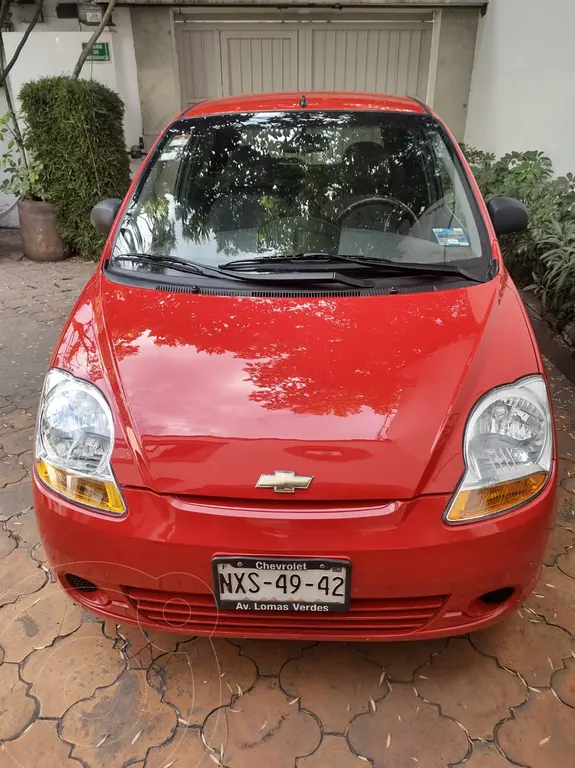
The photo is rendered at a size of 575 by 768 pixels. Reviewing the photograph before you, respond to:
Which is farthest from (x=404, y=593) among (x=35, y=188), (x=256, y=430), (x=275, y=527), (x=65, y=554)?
(x=35, y=188)

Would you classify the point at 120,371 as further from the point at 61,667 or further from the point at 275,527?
the point at 61,667

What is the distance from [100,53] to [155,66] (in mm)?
599

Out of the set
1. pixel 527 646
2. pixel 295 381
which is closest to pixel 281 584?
pixel 295 381

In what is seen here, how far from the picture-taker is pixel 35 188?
5.98 meters

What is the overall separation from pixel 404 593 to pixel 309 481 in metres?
0.37

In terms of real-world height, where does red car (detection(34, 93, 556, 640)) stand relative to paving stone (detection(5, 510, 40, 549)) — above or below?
above

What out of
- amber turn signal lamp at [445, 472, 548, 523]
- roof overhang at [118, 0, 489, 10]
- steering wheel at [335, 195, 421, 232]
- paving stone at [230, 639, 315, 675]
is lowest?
paving stone at [230, 639, 315, 675]

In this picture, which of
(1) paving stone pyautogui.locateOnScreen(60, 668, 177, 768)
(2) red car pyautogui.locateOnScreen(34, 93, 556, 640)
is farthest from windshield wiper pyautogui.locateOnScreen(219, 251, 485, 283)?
(1) paving stone pyautogui.locateOnScreen(60, 668, 177, 768)

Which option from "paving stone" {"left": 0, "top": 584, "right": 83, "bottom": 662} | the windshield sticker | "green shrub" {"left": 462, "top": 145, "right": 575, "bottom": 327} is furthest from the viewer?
"green shrub" {"left": 462, "top": 145, "right": 575, "bottom": 327}

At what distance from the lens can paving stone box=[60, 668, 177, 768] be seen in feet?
5.24

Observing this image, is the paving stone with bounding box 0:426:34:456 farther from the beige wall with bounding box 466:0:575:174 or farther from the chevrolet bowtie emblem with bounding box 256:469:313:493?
the beige wall with bounding box 466:0:575:174

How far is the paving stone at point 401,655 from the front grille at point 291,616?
0.36 metres

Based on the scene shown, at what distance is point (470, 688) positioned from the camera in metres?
1.75

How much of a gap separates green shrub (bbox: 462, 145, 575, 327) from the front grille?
2.72 meters
